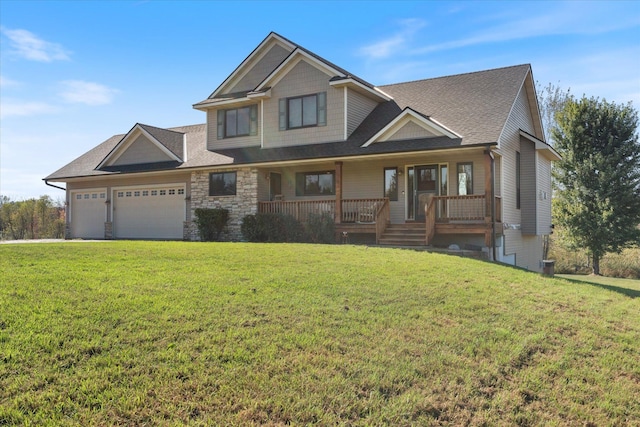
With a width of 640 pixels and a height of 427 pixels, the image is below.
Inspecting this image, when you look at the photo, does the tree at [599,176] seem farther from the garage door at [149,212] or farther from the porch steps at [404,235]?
the garage door at [149,212]

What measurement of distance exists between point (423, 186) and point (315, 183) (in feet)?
14.4

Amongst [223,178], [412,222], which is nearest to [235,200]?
[223,178]

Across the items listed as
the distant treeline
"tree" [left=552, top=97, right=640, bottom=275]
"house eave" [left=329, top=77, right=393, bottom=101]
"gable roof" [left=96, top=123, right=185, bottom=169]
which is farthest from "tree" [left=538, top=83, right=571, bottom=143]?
the distant treeline

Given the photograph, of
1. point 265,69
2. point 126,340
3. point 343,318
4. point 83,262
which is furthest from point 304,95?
point 126,340

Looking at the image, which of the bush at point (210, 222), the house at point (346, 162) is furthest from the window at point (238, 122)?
the bush at point (210, 222)

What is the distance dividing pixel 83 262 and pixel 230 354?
16.0 feet

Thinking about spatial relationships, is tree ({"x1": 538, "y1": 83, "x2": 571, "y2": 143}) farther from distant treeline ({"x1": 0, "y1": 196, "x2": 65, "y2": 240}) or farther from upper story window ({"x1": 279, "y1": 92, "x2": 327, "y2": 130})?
distant treeline ({"x1": 0, "y1": 196, "x2": 65, "y2": 240})

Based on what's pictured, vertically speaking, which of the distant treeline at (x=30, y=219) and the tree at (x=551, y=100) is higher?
the tree at (x=551, y=100)

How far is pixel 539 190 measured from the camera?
1975cm

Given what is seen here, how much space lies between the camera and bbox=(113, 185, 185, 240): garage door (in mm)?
21453

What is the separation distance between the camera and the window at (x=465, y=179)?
16469 mm

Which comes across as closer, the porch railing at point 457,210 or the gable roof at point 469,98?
the porch railing at point 457,210

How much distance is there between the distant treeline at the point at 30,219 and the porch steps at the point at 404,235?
21.2 meters

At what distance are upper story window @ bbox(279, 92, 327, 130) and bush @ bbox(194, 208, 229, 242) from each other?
13.8 feet
